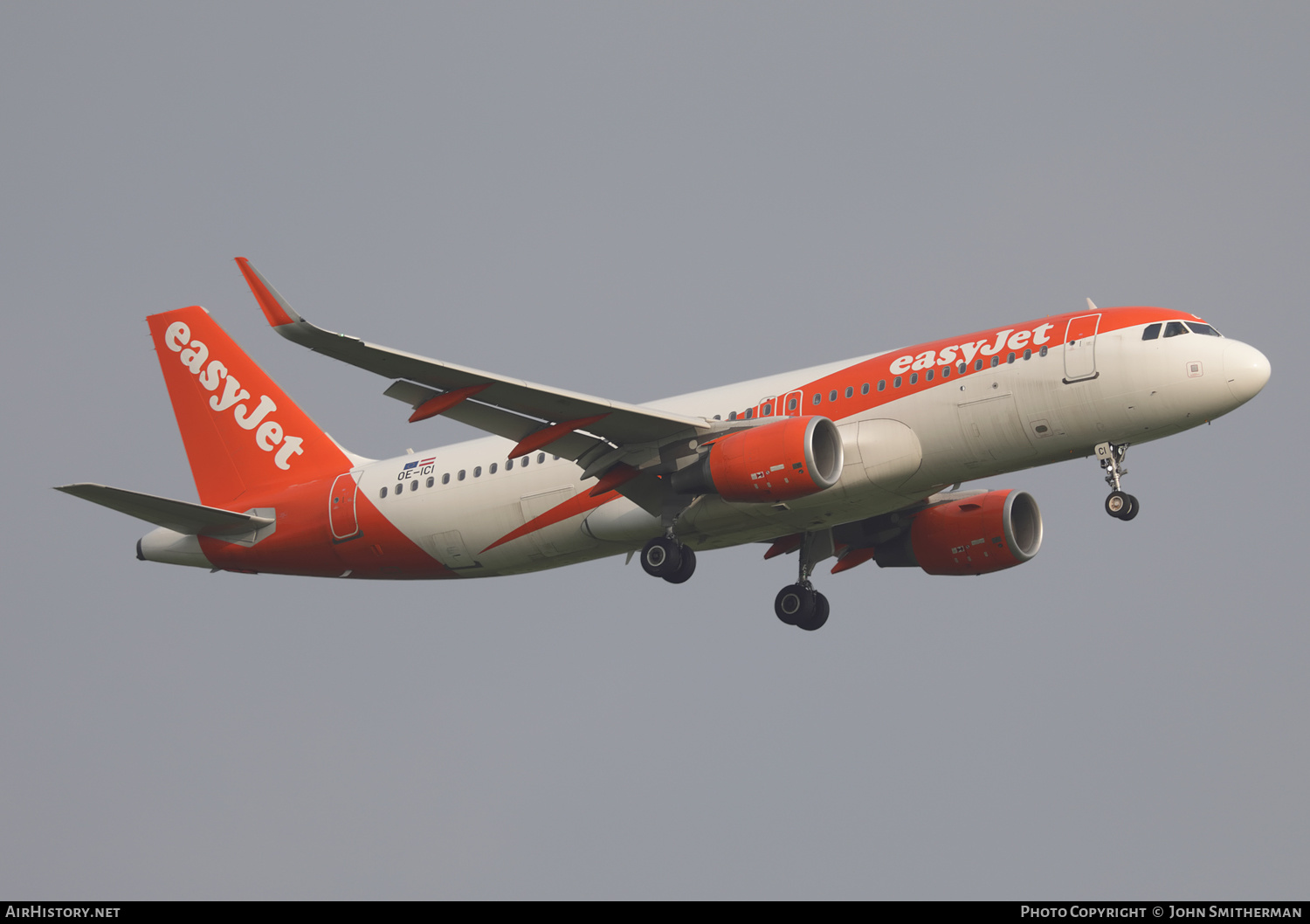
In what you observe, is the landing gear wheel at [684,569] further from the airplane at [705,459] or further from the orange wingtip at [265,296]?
the orange wingtip at [265,296]

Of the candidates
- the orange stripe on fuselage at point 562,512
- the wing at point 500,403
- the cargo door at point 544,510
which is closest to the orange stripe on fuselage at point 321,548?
the orange stripe on fuselage at point 562,512

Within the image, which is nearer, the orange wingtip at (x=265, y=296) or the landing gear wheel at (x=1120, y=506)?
the orange wingtip at (x=265, y=296)

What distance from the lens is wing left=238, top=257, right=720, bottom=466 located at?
3042 cm

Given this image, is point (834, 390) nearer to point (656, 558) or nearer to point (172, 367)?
point (656, 558)

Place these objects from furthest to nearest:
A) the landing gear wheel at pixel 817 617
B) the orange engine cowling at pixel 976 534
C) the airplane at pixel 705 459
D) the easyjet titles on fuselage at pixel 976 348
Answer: the landing gear wheel at pixel 817 617 < the orange engine cowling at pixel 976 534 < the easyjet titles on fuselage at pixel 976 348 < the airplane at pixel 705 459

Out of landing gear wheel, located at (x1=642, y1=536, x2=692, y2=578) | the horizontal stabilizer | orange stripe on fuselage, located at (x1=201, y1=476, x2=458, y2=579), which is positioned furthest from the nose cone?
the horizontal stabilizer

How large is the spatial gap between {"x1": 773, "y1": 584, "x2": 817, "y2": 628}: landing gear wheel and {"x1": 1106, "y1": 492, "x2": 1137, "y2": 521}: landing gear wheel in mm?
9083

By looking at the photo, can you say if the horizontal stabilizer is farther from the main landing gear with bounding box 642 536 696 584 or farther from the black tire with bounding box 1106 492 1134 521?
the black tire with bounding box 1106 492 1134 521

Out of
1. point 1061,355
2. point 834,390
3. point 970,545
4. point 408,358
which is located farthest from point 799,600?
point 408,358

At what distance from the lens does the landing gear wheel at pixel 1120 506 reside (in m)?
33.2

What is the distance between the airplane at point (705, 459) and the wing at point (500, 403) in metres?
0.05

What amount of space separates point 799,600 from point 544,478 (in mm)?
7324

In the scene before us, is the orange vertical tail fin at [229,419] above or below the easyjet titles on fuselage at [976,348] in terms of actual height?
above

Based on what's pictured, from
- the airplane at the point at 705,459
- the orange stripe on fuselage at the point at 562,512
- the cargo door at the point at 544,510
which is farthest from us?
the cargo door at the point at 544,510
